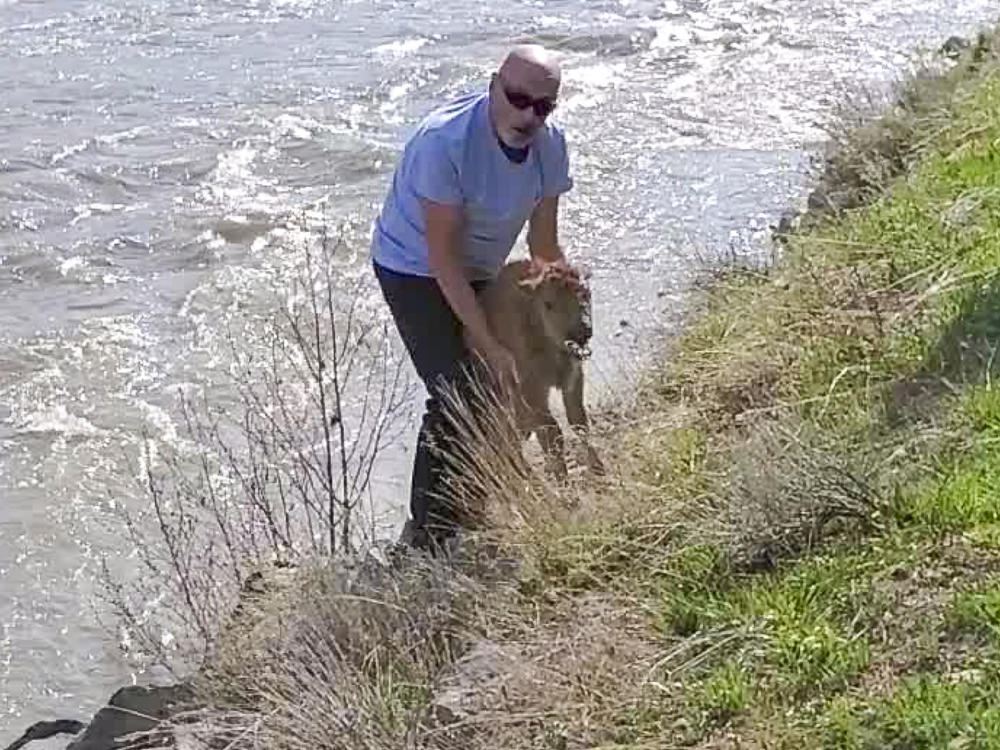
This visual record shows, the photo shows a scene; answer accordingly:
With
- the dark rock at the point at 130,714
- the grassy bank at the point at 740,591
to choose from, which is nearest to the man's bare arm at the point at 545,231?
the grassy bank at the point at 740,591

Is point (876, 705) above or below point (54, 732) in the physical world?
above

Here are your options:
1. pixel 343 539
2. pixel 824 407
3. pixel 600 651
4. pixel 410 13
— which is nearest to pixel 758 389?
pixel 824 407

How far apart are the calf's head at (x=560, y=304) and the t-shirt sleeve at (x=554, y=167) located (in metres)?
0.34

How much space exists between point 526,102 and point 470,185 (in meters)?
0.38

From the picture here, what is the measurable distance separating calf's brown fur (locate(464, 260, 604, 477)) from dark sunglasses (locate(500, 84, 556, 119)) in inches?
32.9

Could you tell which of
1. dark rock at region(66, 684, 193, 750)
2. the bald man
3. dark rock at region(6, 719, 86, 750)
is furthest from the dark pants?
dark rock at region(6, 719, 86, 750)

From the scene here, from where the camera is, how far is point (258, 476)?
6.98 m

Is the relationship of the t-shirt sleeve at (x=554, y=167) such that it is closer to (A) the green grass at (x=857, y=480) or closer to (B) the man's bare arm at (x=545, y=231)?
(B) the man's bare arm at (x=545, y=231)

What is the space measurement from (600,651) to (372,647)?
0.77 m

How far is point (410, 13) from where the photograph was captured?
18.3m

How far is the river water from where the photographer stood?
8844 millimetres

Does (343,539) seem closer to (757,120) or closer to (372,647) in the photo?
(372,647)

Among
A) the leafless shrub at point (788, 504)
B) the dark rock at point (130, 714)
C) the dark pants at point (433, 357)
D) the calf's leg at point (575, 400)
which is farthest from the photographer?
the calf's leg at point (575, 400)

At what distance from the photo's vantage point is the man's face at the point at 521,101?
6.02m
